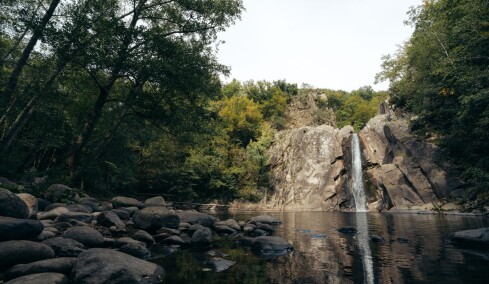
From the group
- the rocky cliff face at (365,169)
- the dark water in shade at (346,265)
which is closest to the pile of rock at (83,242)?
the dark water in shade at (346,265)

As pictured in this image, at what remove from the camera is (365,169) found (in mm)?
42062

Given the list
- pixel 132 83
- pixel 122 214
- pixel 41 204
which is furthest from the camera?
pixel 132 83

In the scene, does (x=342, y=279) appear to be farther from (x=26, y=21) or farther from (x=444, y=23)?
(x=444, y=23)

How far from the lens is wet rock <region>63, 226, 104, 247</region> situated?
8.55 metres

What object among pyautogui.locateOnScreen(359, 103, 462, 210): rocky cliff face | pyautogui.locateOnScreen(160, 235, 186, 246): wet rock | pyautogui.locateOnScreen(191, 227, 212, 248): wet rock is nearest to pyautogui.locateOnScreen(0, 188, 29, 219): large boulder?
pyautogui.locateOnScreen(160, 235, 186, 246): wet rock

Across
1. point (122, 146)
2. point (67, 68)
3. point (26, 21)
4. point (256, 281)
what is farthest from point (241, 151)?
point (256, 281)

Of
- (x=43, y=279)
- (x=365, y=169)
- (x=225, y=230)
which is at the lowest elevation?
(x=43, y=279)

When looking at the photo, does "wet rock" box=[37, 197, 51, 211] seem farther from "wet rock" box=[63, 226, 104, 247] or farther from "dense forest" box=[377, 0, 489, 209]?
"dense forest" box=[377, 0, 489, 209]

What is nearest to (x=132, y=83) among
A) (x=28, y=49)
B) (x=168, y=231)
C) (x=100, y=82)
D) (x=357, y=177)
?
(x=100, y=82)

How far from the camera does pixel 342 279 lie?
6527 mm

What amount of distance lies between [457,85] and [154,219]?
23926mm

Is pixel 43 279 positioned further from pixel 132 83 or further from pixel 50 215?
pixel 132 83

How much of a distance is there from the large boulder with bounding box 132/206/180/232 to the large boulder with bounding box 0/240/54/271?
4.69 meters

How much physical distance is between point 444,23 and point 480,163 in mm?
13861
